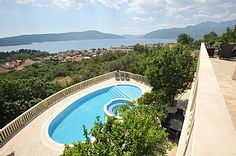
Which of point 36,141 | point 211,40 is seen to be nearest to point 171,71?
point 36,141

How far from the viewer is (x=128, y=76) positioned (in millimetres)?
21156

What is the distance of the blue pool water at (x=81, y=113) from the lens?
12.8m

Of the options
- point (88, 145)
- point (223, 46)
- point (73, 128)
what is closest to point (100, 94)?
point (73, 128)

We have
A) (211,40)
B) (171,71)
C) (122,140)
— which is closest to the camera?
(122,140)

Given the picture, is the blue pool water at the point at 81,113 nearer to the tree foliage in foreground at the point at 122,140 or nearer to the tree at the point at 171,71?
the tree at the point at 171,71

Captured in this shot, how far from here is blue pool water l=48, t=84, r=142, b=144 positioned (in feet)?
42.0

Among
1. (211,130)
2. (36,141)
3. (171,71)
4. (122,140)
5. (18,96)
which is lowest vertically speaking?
(36,141)

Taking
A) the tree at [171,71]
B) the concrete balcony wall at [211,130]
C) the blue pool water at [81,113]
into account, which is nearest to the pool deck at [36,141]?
the blue pool water at [81,113]

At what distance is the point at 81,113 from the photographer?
15.7 metres

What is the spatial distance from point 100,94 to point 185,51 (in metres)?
7.98

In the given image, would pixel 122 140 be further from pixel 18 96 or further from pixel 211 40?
pixel 211 40

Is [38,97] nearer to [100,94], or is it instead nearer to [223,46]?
[100,94]

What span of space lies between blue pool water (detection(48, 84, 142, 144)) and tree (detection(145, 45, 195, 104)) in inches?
168

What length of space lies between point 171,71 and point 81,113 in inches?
277
